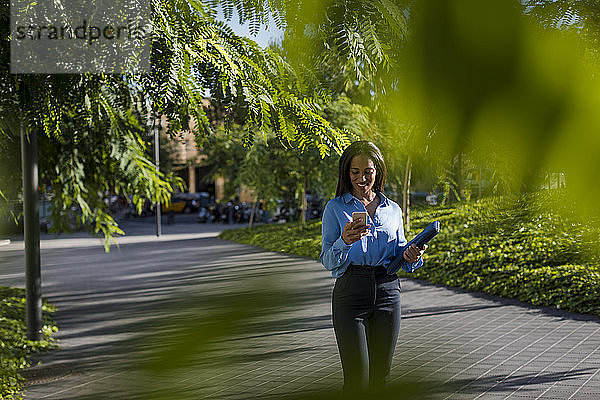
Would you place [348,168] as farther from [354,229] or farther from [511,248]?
[511,248]

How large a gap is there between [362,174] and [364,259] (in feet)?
1.52

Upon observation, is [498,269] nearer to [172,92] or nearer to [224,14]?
[172,92]

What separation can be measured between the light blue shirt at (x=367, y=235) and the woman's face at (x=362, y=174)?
0.05 m

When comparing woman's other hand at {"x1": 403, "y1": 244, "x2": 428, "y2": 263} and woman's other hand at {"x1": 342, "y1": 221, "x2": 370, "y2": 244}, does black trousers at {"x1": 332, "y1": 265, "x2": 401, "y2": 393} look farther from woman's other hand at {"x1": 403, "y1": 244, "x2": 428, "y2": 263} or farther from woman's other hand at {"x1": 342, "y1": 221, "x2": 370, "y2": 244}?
woman's other hand at {"x1": 342, "y1": 221, "x2": 370, "y2": 244}

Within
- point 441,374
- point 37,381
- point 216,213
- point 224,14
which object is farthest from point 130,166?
point 216,213

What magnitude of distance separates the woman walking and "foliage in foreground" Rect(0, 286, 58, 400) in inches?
129

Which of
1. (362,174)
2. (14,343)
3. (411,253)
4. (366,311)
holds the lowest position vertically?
(14,343)

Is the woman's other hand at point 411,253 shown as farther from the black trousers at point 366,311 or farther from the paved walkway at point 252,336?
the black trousers at point 366,311

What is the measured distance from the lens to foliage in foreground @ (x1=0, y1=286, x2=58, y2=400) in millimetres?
5777

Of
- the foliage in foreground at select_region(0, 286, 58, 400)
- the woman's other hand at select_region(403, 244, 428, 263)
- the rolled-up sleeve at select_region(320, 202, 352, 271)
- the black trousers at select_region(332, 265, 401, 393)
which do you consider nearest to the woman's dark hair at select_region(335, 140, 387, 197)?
the rolled-up sleeve at select_region(320, 202, 352, 271)

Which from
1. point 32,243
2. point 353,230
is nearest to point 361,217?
point 353,230

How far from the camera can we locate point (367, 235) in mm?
3189

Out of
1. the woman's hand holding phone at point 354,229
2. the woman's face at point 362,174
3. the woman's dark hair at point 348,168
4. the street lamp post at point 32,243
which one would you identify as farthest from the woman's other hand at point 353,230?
the street lamp post at point 32,243

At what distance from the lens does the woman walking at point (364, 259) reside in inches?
118
